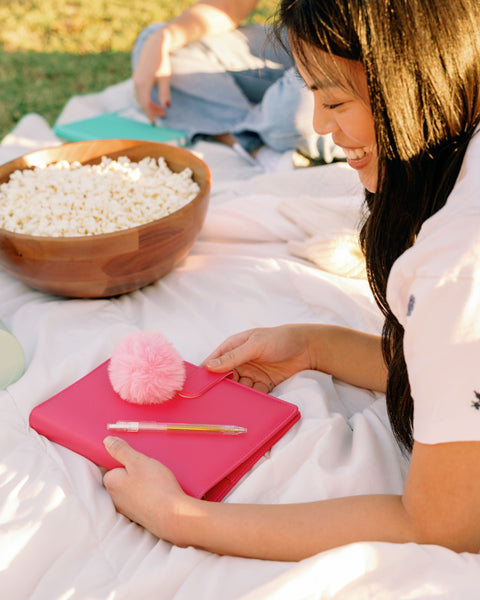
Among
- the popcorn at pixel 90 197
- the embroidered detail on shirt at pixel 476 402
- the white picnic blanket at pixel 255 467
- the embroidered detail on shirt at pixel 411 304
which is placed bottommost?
the white picnic blanket at pixel 255 467

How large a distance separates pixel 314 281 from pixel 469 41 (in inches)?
28.9

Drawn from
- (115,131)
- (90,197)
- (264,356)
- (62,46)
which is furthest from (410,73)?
(62,46)

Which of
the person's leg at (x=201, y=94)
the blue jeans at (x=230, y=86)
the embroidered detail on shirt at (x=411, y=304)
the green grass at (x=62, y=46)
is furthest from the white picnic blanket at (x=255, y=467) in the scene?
the green grass at (x=62, y=46)

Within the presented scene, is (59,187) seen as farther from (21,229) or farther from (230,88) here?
(230,88)

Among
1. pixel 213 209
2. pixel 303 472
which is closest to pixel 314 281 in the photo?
pixel 213 209

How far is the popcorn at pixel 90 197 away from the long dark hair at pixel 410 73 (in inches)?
25.2

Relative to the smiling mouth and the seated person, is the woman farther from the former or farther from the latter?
the seated person

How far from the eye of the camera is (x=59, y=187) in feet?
4.97

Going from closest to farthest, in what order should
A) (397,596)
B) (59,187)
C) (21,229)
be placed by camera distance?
(397,596), (21,229), (59,187)

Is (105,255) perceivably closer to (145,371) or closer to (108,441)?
(145,371)

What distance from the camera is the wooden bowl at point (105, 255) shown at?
1326mm

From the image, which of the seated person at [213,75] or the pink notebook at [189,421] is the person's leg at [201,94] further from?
the pink notebook at [189,421]

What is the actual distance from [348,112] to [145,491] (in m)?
0.58

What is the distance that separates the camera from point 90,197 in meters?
1.48
